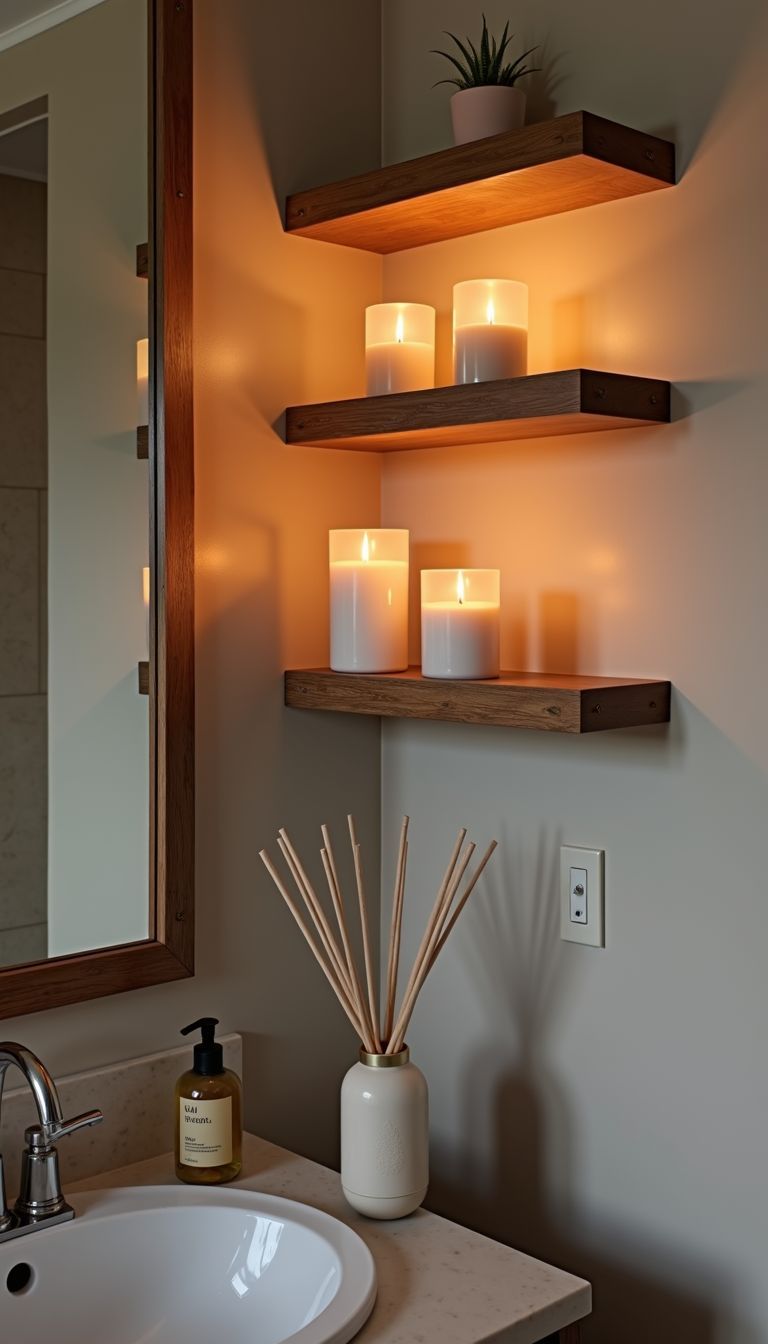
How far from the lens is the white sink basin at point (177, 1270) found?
1110 millimetres

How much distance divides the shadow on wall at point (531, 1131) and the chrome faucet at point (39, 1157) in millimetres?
464

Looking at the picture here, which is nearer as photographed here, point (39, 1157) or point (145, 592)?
point (39, 1157)

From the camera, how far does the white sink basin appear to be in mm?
1110

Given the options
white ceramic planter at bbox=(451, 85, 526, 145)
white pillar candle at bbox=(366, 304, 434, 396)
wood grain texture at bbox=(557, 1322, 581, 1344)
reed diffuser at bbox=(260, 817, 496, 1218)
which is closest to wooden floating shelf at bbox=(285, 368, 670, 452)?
white pillar candle at bbox=(366, 304, 434, 396)

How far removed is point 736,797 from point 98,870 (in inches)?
23.9

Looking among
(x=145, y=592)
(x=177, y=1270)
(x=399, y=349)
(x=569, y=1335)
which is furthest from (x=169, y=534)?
(x=569, y=1335)

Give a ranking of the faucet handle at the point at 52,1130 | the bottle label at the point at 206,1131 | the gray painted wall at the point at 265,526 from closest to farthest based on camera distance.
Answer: the faucet handle at the point at 52,1130, the bottle label at the point at 206,1131, the gray painted wall at the point at 265,526

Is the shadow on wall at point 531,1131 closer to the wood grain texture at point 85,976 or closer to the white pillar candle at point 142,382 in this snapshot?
the wood grain texture at point 85,976

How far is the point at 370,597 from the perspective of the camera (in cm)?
138

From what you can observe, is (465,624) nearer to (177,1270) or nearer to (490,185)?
(490,185)

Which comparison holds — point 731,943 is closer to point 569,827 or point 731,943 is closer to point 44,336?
point 569,827

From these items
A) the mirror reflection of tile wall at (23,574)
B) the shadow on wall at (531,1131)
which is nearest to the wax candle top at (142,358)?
the mirror reflection of tile wall at (23,574)

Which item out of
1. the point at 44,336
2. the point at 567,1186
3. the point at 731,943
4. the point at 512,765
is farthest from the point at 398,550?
the point at 567,1186

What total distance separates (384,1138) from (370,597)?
1.72 feet
